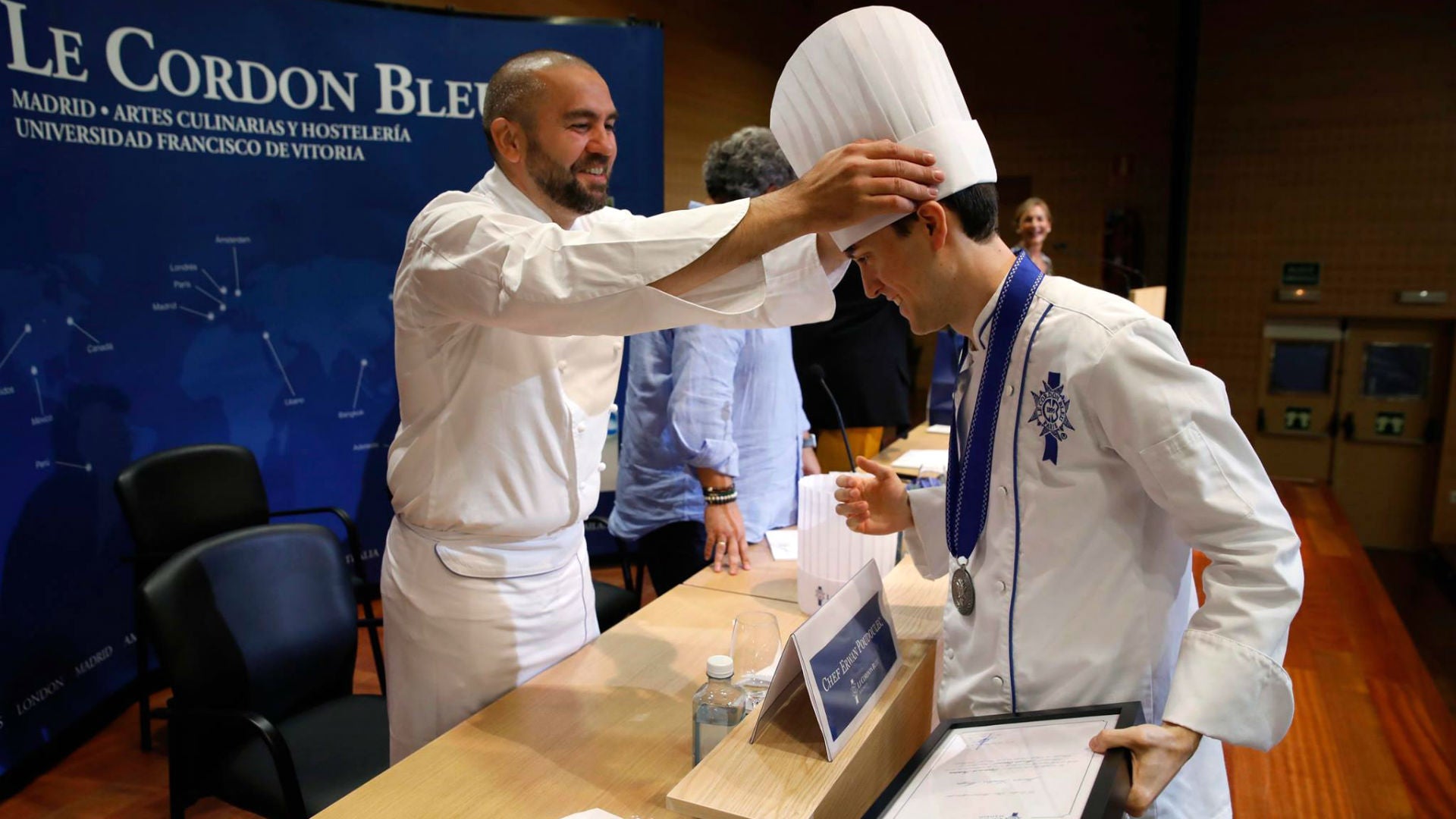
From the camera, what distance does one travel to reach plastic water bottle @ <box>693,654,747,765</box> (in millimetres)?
1274

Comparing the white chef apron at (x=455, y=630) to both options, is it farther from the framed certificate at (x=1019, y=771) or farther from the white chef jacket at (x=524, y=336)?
the framed certificate at (x=1019, y=771)

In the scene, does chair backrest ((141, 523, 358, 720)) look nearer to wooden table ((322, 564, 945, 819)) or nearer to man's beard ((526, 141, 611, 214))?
wooden table ((322, 564, 945, 819))

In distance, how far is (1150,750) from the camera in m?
0.91

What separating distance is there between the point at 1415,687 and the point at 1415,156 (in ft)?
15.8

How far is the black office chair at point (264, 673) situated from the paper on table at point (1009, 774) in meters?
1.37

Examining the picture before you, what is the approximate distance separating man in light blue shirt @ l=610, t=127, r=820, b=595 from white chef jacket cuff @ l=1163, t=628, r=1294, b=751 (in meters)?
1.36

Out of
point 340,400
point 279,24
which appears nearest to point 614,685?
point 340,400

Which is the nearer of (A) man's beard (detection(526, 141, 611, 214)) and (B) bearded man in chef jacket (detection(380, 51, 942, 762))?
(B) bearded man in chef jacket (detection(380, 51, 942, 762))

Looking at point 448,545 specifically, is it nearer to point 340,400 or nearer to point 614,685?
point 614,685

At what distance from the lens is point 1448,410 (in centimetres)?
595

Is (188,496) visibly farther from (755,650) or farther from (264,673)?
(755,650)

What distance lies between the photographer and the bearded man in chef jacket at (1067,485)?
0.94 meters

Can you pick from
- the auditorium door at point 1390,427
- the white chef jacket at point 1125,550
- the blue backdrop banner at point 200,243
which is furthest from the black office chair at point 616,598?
the auditorium door at point 1390,427

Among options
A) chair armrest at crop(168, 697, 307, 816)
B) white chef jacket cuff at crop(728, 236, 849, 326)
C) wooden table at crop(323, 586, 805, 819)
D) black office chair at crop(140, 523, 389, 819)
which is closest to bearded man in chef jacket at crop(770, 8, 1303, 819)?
white chef jacket cuff at crop(728, 236, 849, 326)
